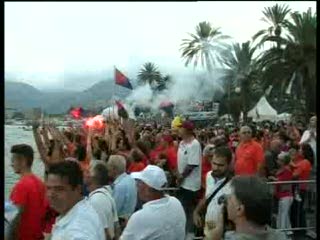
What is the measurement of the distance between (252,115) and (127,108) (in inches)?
97.6

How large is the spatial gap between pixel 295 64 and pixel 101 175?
15.9 m

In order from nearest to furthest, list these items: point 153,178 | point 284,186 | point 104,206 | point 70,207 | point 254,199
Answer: point 254,199, point 70,207, point 153,178, point 104,206, point 284,186

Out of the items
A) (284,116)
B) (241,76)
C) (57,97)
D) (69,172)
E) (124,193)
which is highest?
(241,76)

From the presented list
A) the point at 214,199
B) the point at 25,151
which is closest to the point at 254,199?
the point at 214,199

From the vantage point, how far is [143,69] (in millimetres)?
7516

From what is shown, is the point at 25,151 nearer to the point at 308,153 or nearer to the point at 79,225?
the point at 79,225

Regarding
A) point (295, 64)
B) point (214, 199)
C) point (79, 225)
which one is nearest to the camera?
point (79, 225)

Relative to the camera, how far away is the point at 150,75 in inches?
297

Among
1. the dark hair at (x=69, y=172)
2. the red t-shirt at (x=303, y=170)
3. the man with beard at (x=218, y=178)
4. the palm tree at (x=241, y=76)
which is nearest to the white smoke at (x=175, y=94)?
the palm tree at (x=241, y=76)

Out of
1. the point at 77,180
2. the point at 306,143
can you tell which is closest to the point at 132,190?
the point at 77,180

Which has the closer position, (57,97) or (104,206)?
(104,206)

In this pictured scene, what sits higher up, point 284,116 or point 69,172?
point 284,116

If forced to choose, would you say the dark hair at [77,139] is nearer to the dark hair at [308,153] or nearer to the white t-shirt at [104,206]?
the white t-shirt at [104,206]

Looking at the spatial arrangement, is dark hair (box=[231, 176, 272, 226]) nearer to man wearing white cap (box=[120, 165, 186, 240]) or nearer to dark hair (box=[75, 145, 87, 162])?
man wearing white cap (box=[120, 165, 186, 240])
